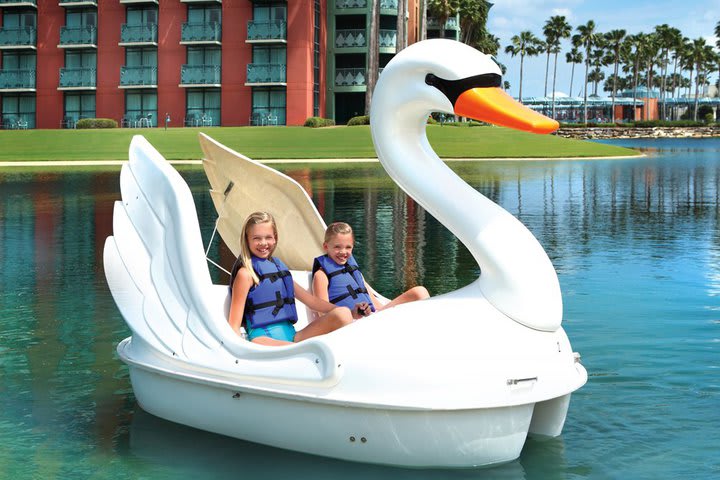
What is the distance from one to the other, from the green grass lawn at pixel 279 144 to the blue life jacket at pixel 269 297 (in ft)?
131

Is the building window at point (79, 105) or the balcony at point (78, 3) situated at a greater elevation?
the balcony at point (78, 3)

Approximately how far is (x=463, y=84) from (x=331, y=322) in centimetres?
149

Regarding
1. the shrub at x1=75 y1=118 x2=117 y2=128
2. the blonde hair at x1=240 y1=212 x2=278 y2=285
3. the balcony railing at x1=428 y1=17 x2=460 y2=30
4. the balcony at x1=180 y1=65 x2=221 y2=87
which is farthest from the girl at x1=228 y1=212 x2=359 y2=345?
the balcony railing at x1=428 y1=17 x2=460 y2=30

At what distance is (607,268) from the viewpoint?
12641 mm

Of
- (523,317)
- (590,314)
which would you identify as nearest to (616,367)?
(590,314)

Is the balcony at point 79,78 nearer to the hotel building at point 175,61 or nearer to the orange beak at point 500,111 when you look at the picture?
the hotel building at point 175,61

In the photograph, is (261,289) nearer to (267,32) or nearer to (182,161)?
(182,161)

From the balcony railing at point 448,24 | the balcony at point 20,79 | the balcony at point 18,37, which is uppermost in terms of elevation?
the balcony railing at point 448,24

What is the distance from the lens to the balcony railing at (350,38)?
206ft

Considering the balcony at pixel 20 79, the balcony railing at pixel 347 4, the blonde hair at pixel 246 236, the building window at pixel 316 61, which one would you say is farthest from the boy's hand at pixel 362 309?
the balcony at pixel 20 79

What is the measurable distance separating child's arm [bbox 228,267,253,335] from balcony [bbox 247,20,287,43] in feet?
173

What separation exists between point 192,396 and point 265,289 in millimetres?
755

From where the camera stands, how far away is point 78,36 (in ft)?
198

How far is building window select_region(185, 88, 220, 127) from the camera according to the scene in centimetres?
6022
